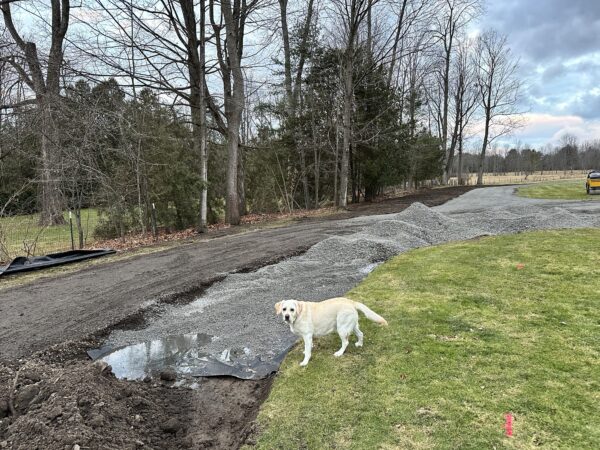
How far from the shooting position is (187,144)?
16453 mm

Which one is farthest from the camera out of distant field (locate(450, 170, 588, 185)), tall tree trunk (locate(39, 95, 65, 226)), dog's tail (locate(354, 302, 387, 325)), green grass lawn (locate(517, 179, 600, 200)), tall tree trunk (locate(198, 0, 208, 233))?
distant field (locate(450, 170, 588, 185))

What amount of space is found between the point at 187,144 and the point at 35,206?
21.3 feet

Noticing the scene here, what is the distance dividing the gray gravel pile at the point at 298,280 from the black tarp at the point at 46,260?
4535 millimetres

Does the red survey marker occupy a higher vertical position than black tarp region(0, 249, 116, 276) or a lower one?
lower

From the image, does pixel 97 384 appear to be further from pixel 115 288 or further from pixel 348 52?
pixel 348 52

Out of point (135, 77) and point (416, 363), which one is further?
point (135, 77)

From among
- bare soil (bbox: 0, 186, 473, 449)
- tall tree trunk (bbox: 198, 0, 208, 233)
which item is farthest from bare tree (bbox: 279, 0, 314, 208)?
bare soil (bbox: 0, 186, 473, 449)

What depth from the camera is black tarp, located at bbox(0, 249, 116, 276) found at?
9059 mm

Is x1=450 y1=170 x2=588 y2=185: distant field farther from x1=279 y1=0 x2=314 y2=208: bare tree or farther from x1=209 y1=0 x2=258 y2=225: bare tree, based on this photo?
x1=209 y1=0 x2=258 y2=225: bare tree

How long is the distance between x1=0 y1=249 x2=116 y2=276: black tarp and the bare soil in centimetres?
128

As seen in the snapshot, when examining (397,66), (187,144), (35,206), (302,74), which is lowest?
(35,206)

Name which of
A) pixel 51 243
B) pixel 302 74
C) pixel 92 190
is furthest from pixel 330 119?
pixel 51 243

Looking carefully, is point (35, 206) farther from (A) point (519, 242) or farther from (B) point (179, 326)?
(A) point (519, 242)

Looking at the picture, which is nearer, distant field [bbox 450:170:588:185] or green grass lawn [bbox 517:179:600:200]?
green grass lawn [bbox 517:179:600:200]
